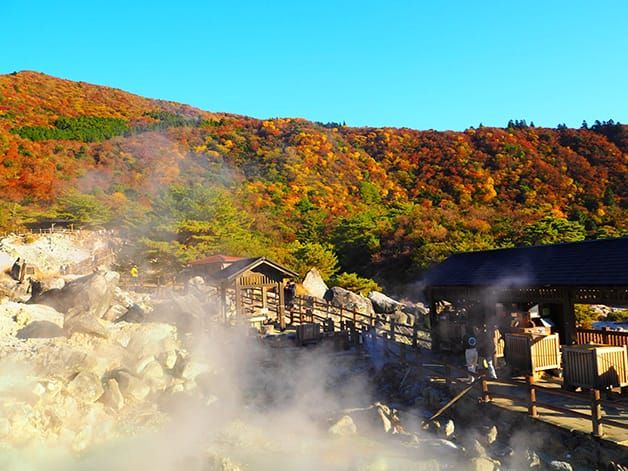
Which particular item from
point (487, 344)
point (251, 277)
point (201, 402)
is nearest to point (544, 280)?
point (487, 344)

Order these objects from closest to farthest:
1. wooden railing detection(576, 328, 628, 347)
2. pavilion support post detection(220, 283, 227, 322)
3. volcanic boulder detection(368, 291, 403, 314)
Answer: wooden railing detection(576, 328, 628, 347) < pavilion support post detection(220, 283, 227, 322) < volcanic boulder detection(368, 291, 403, 314)

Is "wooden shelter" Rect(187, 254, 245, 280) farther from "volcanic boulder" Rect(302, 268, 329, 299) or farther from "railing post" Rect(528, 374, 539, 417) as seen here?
"railing post" Rect(528, 374, 539, 417)

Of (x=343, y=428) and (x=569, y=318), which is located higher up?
A: (x=569, y=318)

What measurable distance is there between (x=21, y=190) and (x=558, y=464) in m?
49.2

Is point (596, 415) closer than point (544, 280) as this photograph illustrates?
Yes

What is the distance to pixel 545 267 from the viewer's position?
1214 centimetres

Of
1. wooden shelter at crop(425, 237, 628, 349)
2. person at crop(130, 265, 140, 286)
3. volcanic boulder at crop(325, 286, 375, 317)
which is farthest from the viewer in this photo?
person at crop(130, 265, 140, 286)

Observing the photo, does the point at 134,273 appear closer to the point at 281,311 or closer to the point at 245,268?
the point at 245,268

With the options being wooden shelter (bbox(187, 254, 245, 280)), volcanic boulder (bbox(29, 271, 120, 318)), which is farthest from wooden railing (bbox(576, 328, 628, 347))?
volcanic boulder (bbox(29, 271, 120, 318))

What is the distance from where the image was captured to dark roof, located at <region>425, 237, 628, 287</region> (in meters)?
10.5

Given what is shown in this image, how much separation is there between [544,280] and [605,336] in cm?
282

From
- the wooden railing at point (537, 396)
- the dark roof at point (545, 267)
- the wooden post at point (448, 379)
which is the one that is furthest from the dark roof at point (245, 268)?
the wooden post at point (448, 379)

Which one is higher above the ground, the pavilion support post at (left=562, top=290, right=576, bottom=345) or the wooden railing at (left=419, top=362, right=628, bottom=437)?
the pavilion support post at (left=562, top=290, right=576, bottom=345)

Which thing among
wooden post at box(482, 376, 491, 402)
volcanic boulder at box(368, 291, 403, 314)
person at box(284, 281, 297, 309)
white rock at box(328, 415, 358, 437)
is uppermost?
person at box(284, 281, 297, 309)
